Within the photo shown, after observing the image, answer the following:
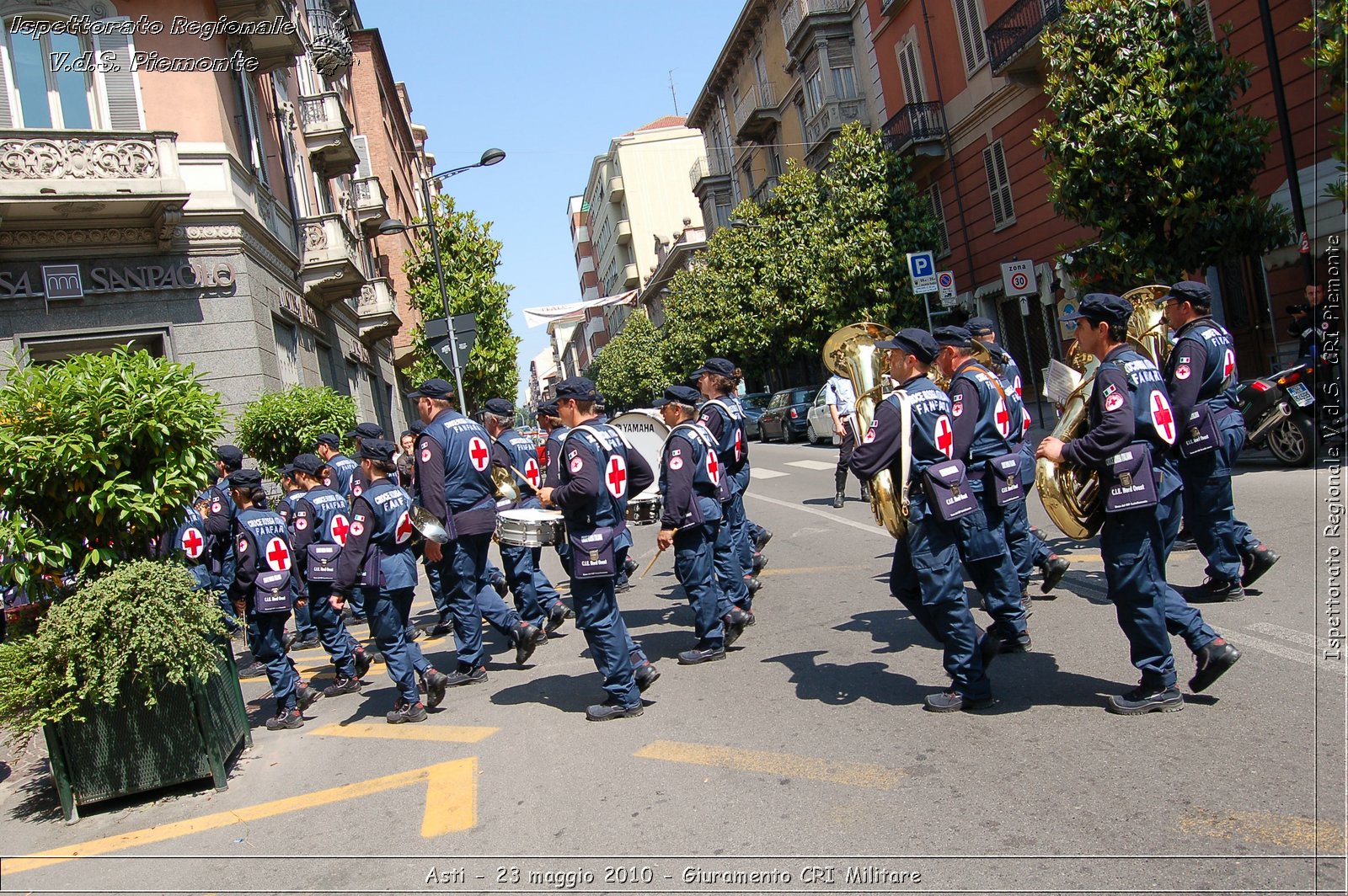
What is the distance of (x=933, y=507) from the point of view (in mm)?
5273

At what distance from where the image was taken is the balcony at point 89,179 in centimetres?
1365

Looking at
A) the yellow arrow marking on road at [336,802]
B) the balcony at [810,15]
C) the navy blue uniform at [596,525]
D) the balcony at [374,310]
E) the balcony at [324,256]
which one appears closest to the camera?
the yellow arrow marking on road at [336,802]

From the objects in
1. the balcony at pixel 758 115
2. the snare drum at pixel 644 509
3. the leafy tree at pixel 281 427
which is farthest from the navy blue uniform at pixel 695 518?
the balcony at pixel 758 115

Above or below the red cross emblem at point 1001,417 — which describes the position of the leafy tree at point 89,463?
above

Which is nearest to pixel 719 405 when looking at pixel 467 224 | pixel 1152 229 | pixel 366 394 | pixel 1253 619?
A: pixel 1253 619

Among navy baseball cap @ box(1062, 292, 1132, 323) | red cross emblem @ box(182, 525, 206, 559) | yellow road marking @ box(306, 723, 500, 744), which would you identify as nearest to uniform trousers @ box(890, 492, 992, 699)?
navy baseball cap @ box(1062, 292, 1132, 323)

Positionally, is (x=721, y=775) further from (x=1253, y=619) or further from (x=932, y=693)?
(x=1253, y=619)

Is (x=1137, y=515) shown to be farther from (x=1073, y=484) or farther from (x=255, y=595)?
(x=255, y=595)

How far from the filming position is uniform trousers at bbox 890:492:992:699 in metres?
5.29

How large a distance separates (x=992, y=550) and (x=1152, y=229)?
12147 mm

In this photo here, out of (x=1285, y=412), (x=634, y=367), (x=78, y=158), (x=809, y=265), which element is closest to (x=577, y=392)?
(x=1285, y=412)

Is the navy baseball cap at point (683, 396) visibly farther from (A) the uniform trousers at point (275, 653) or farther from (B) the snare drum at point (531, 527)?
(A) the uniform trousers at point (275, 653)

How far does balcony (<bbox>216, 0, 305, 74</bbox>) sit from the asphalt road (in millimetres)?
13336

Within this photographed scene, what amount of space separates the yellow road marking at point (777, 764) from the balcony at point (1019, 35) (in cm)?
2032
